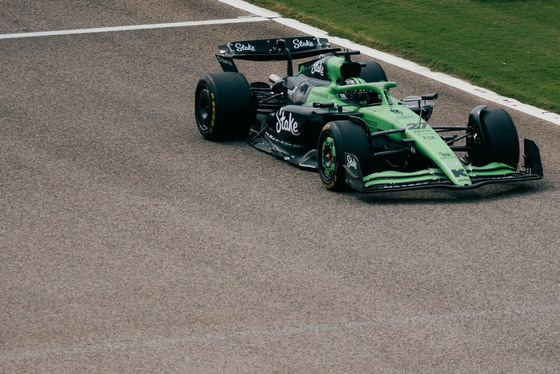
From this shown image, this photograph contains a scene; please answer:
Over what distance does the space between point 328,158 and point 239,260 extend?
2138 millimetres

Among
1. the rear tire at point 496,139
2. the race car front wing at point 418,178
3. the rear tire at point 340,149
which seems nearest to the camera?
the race car front wing at point 418,178

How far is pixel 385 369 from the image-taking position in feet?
22.7

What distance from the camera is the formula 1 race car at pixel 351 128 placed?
1010 centimetres

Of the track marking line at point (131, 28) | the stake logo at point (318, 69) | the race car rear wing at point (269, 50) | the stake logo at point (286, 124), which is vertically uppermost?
the stake logo at point (318, 69)

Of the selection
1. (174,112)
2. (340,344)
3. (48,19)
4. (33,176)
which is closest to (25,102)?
(174,112)

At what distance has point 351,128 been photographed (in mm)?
10219

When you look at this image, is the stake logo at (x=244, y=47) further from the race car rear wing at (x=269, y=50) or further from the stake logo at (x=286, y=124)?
the stake logo at (x=286, y=124)

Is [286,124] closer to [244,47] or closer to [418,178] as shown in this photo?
[244,47]

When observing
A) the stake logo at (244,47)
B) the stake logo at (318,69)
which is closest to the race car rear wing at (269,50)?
the stake logo at (244,47)

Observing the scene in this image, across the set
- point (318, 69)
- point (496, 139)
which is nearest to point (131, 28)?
point (318, 69)

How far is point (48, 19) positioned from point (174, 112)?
5.60 meters

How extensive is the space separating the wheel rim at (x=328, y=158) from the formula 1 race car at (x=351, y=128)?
0.03 feet

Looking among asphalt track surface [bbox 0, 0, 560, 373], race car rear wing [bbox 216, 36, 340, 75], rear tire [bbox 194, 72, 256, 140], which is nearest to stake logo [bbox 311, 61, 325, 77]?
rear tire [bbox 194, 72, 256, 140]

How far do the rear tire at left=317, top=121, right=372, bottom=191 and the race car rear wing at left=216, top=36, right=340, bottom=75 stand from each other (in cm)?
271
